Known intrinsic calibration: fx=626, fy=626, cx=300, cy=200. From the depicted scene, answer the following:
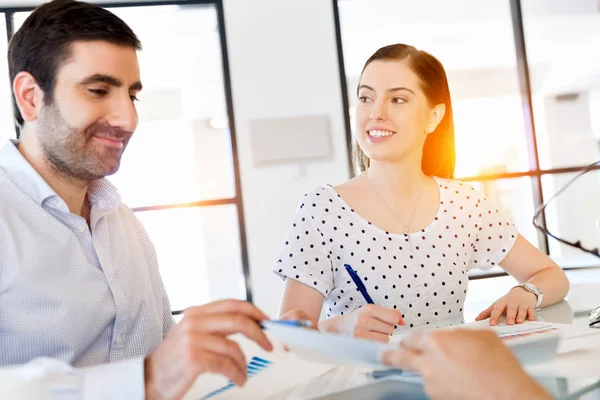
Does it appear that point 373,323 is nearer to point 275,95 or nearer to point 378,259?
point 378,259

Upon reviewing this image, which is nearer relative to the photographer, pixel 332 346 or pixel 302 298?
pixel 332 346

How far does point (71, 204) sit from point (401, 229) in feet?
2.81

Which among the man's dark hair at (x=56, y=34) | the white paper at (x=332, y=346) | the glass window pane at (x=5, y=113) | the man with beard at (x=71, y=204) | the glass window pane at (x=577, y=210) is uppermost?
the glass window pane at (x=5, y=113)

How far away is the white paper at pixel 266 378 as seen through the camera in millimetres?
885

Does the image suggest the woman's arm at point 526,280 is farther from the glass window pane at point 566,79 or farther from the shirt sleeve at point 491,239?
the glass window pane at point 566,79

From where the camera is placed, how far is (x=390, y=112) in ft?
5.74

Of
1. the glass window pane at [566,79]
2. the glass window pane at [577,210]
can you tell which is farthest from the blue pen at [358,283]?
the glass window pane at [577,210]

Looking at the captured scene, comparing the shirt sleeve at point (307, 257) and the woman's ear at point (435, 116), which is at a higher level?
the woman's ear at point (435, 116)

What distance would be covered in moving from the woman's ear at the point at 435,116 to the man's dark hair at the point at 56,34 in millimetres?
958

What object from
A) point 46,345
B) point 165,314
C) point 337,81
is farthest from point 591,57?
point 46,345

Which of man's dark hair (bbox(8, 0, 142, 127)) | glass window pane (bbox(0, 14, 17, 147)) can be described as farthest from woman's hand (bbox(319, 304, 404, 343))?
glass window pane (bbox(0, 14, 17, 147))

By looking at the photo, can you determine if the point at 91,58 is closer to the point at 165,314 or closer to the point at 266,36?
the point at 165,314

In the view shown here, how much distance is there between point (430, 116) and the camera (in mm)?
1851

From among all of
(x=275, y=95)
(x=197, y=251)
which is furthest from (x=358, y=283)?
(x=197, y=251)
